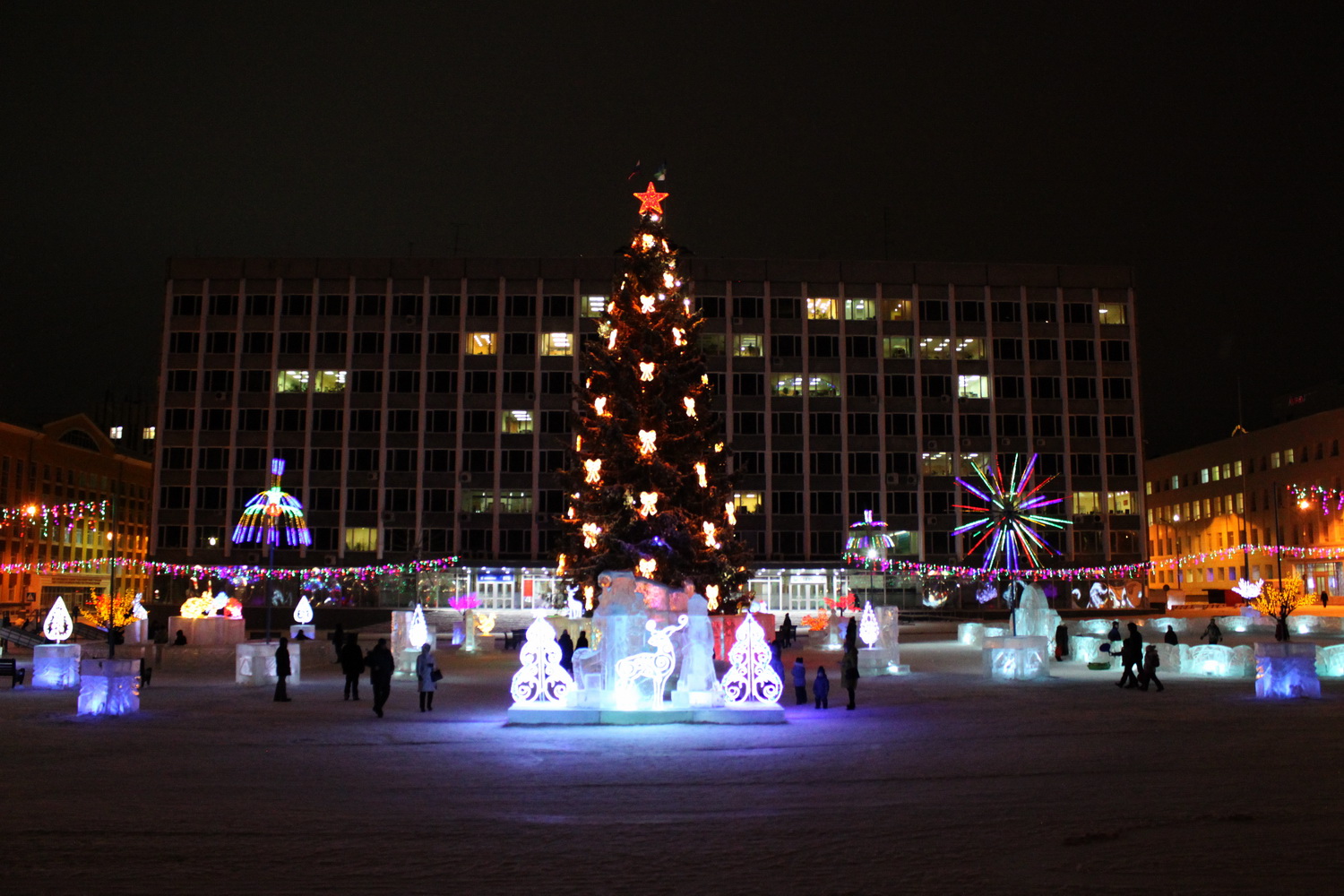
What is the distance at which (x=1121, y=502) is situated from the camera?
70438mm

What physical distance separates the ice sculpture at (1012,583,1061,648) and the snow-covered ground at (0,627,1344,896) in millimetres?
12204

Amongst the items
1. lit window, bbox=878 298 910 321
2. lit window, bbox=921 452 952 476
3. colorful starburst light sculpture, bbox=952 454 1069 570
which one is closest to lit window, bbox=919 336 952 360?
lit window, bbox=878 298 910 321

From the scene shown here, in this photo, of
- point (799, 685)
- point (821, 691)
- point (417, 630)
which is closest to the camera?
point (821, 691)

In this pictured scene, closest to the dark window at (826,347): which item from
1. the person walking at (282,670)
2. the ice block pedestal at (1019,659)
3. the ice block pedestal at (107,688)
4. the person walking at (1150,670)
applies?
the ice block pedestal at (1019,659)

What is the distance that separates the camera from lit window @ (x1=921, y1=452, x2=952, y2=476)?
6994 centimetres

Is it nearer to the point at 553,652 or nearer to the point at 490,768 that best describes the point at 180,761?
the point at 490,768

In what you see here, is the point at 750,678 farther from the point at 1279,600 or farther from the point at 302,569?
the point at 302,569

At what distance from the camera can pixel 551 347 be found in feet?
229

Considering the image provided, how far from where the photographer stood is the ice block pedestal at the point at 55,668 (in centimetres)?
2588

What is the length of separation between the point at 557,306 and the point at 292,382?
17970 mm

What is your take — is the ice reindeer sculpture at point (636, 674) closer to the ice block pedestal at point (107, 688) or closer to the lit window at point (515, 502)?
the ice block pedestal at point (107, 688)

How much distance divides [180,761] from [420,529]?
54.8 metres

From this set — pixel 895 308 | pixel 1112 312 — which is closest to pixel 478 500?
pixel 895 308

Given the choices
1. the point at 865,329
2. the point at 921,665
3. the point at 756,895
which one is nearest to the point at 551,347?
the point at 865,329
